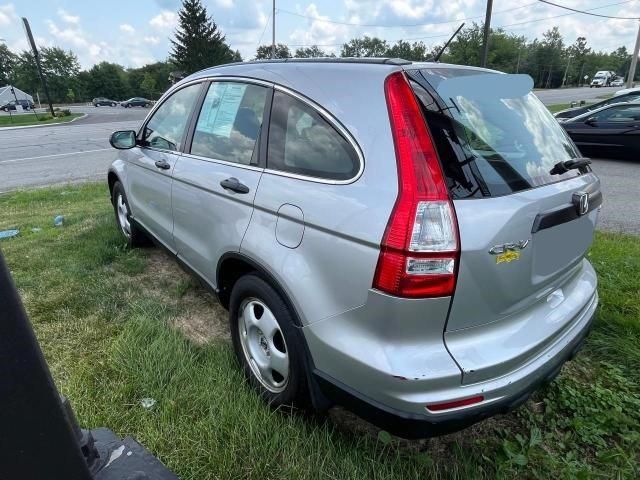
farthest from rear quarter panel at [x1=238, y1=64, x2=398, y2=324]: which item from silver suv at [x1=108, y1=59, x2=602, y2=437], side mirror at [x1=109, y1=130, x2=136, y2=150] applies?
side mirror at [x1=109, y1=130, x2=136, y2=150]

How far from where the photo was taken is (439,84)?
1854mm

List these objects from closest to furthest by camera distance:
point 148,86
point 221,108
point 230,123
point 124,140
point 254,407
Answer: point 254,407 → point 230,123 → point 221,108 → point 124,140 → point 148,86

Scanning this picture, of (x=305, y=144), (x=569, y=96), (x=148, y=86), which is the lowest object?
(x=569, y=96)

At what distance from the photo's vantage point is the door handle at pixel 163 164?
3.16 metres

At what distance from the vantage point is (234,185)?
2312mm

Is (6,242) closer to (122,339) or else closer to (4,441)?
(122,339)

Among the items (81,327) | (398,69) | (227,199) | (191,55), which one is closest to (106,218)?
(81,327)

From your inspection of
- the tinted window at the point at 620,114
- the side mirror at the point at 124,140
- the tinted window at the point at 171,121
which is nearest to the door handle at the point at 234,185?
the tinted window at the point at 171,121

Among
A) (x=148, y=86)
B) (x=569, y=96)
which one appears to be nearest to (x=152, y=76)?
(x=148, y=86)

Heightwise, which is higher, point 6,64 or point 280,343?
point 6,64

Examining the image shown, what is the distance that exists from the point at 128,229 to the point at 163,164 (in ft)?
5.35

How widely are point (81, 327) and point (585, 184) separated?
10.6 feet

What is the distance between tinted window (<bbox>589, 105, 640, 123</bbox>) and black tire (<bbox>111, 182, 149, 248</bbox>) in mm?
9467

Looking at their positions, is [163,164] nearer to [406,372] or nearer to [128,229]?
[128,229]
